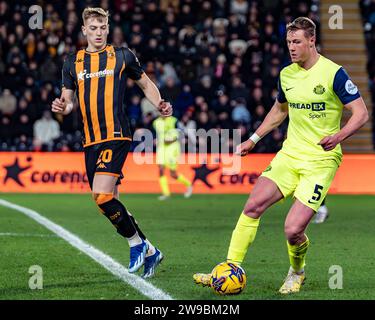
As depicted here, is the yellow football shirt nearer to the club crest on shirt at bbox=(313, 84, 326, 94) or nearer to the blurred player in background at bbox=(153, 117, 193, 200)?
the club crest on shirt at bbox=(313, 84, 326, 94)

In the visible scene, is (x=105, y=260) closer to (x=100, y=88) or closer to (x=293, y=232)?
(x=100, y=88)

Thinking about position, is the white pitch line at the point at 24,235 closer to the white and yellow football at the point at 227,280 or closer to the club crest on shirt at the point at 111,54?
the club crest on shirt at the point at 111,54

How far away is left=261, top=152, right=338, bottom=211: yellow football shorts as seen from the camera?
818 cm

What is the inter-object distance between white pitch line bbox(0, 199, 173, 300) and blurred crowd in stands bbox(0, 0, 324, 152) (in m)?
6.90

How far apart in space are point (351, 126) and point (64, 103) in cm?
252

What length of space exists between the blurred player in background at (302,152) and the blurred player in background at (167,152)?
37.8 ft

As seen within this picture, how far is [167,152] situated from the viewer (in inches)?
800

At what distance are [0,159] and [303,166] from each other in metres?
13.6

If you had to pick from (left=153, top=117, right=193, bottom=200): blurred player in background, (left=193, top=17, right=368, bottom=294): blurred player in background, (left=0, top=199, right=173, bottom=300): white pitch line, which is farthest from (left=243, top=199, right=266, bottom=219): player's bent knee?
(left=153, top=117, right=193, bottom=200): blurred player in background

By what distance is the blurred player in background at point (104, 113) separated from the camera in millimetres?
8898

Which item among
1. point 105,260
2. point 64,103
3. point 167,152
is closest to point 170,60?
point 167,152

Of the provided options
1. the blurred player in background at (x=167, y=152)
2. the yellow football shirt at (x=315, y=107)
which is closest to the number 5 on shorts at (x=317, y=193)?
the yellow football shirt at (x=315, y=107)
